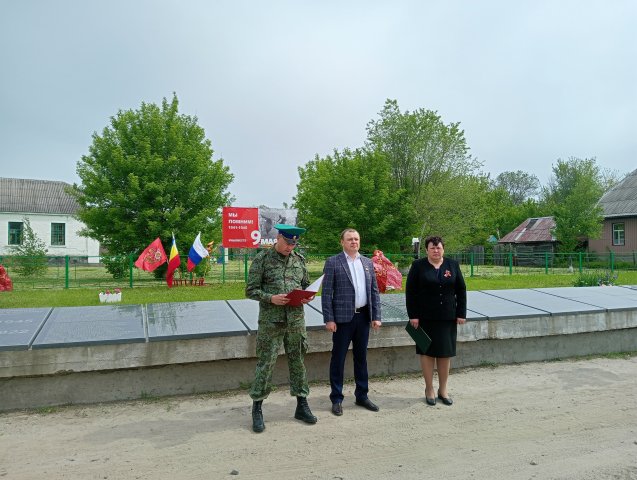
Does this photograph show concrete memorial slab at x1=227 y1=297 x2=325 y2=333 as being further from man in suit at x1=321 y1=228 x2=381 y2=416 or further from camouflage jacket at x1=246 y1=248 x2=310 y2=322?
camouflage jacket at x1=246 y1=248 x2=310 y2=322

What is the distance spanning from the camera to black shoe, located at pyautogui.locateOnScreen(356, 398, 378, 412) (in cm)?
492

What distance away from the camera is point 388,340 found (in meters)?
5.93

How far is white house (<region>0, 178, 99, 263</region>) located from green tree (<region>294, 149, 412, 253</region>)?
23777mm

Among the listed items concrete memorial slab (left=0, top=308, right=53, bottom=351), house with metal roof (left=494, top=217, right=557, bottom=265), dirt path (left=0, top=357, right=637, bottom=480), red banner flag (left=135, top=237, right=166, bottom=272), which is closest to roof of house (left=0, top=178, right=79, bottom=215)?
red banner flag (left=135, top=237, right=166, bottom=272)

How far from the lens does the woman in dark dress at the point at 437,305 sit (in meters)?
5.12

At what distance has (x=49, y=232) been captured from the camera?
4172cm

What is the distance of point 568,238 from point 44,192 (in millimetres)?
43391

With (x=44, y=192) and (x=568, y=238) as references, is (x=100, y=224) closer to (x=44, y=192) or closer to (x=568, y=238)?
(x=44, y=192)

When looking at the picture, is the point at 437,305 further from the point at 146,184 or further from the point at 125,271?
the point at 146,184

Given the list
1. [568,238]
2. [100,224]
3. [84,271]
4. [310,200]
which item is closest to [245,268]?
[84,271]

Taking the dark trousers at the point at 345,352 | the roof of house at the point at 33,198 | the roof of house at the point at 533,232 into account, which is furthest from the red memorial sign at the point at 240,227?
the roof of house at the point at 533,232

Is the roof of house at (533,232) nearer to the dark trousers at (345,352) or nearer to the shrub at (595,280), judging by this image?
the shrub at (595,280)

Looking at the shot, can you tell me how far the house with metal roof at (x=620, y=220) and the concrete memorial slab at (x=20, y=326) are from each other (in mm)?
40510

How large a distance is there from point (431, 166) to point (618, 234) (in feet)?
56.8
